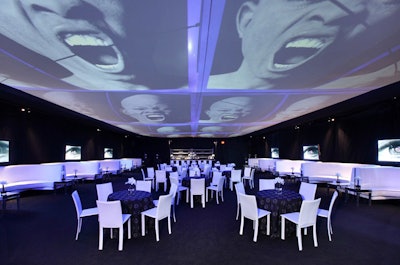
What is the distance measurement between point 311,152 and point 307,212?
861 centimetres

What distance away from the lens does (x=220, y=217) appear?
17.5ft

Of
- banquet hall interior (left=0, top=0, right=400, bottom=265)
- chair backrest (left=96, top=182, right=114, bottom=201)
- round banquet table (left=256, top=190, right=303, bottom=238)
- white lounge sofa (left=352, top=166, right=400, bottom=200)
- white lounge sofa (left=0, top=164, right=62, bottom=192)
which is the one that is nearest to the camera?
banquet hall interior (left=0, top=0, right=400, bottom=265)

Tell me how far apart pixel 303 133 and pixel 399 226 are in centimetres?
765

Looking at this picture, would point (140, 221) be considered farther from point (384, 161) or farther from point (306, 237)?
point (384, 161)

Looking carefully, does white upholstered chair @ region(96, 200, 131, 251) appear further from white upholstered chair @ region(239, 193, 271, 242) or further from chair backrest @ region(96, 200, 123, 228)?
white upholstered chair @ region(239, 193, 271, 242)

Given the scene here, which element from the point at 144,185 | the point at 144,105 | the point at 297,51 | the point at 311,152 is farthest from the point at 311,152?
the point at 297,51

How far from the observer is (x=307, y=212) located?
3596 millimetres

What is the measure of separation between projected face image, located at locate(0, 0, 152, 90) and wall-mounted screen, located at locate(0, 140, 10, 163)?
575 centimetres

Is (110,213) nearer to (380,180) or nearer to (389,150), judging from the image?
(380,180)

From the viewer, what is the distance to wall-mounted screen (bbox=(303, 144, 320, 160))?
1094cm

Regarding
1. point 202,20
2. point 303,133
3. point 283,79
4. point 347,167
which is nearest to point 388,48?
point 283,79

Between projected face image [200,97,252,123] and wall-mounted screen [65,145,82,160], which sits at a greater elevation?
projected face image [200,97,252,123]

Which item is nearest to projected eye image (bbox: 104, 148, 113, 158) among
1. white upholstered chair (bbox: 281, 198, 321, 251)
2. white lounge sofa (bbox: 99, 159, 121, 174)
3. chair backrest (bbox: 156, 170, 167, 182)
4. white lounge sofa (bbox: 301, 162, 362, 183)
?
white lounge sofa (bbox: 99, 159, 121, 174)

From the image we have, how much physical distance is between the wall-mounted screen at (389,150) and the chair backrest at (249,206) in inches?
236
